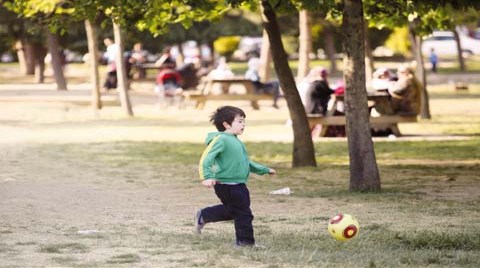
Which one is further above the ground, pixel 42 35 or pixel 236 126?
pixel 236 126

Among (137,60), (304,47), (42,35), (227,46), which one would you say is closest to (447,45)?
(227,46)

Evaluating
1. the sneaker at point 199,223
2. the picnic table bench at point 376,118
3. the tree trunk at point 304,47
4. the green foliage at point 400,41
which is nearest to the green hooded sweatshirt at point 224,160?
the sneaker at point 199,223

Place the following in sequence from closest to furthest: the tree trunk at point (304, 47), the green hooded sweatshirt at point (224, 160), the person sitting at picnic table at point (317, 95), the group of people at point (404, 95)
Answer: the green hooded sweatshirt at point (224, 160), the person sitting at picnic table at point (317, 95), the group of people at point (404, 95), the tree trunk at point (304, 47)

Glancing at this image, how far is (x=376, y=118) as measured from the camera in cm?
2389

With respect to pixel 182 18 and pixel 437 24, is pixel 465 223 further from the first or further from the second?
pixel 437 24

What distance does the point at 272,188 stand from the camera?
15883 millimetres

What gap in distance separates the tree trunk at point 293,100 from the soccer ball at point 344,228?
8589 millimetres

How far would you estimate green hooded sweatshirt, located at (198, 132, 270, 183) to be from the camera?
396 inches

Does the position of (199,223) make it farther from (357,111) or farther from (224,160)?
(357,111)

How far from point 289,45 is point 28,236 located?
2120 inches

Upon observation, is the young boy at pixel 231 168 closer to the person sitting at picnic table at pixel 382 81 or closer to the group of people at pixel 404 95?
the group of people at pixel 404 95

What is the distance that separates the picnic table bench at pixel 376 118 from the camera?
23.5 meters

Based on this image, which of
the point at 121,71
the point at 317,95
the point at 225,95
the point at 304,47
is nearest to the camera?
the point at 317,95

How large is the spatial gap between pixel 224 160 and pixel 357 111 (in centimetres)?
518
